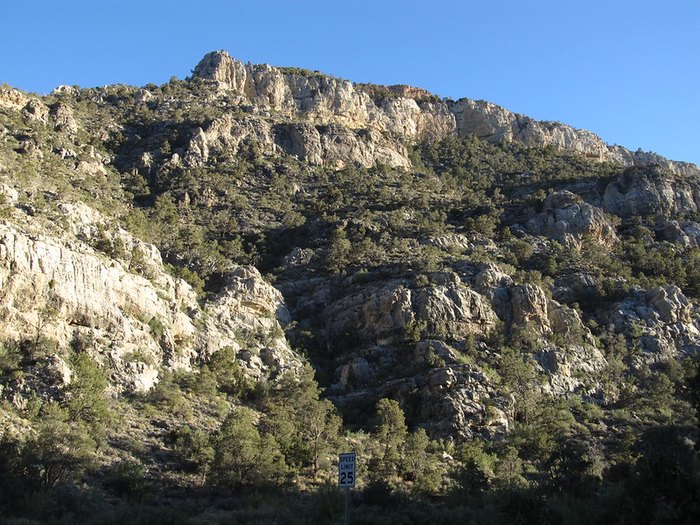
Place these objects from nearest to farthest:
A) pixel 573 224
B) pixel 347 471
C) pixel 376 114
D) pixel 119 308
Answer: pixel 347 471 → pixel 119 308 → pixel 573 224 → pixel 376 114

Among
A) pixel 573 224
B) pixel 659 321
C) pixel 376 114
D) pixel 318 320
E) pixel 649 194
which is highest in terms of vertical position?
pixel 376 114

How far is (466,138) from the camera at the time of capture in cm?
9469

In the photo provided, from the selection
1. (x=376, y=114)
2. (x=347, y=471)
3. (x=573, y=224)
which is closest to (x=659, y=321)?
(x=573, y=224)

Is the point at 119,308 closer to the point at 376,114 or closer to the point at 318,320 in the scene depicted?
the point at 318,320

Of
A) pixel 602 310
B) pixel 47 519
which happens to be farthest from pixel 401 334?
pixel 47 519

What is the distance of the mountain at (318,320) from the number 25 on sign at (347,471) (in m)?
5.12

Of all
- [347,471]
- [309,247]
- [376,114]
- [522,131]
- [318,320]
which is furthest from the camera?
[522,131]

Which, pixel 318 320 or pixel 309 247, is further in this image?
pixel 309 247

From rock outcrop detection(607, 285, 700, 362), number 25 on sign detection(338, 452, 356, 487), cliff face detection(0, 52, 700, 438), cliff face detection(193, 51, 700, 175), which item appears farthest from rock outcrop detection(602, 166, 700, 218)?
number 25 on sign detection(338, 452, 356, 487)

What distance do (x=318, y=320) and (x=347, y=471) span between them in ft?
103

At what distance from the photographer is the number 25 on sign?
17.5 metres

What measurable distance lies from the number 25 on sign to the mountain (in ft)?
16.8

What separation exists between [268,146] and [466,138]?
33.7m

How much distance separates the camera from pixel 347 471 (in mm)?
17609
